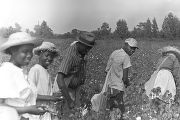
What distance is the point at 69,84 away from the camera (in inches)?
120

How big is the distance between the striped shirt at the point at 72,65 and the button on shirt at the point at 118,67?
3.83 ft

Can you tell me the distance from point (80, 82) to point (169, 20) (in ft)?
14.6

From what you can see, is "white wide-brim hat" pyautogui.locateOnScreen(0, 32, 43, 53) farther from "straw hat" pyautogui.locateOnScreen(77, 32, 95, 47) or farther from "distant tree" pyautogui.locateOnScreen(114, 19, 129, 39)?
"distant tree" pyautogui.locateOnScreen(114, 19, 129, 39)

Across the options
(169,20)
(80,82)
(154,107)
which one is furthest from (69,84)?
(169,20)

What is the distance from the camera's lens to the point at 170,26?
26.0 ft

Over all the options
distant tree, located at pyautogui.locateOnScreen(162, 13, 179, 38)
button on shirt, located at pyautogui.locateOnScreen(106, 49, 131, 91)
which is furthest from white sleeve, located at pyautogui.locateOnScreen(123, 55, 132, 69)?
distant tree, located at pyautogui.locateOnScreen(162, 13, 179, 38)

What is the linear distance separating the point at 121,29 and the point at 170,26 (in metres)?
1.18

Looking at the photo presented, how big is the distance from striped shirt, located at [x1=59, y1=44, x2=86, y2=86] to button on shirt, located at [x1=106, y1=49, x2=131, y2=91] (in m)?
1.17

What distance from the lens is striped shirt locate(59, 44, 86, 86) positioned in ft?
9.78

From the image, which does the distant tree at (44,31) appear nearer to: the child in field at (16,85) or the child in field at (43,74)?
the child in field at (43,74)

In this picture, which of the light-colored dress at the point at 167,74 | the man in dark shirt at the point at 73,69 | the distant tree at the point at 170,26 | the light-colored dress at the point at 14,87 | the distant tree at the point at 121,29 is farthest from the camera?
the distant tree at the point at 170,26

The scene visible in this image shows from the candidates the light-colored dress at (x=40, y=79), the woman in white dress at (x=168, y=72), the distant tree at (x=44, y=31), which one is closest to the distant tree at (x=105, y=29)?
the distant tree at (x=44, y=31)

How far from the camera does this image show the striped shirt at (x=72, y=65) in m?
2.98

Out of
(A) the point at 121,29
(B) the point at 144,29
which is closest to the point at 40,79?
(A) the point at 121,29
